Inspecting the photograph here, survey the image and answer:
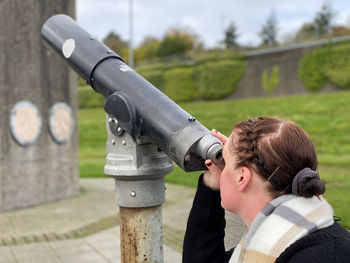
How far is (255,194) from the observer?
1355 mm

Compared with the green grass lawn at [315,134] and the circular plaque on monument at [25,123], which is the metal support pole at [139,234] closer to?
the green grass lawn at [315,134]

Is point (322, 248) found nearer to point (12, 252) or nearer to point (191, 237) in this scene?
point (191, 237)

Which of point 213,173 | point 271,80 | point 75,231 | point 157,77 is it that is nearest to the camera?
point 213,173

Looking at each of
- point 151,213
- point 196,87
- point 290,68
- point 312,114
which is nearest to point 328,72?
point 290,68

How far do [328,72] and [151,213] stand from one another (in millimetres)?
24503

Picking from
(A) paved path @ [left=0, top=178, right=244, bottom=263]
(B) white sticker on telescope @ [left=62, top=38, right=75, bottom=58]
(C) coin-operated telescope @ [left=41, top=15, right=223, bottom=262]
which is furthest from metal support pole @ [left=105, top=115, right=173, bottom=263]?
(A) paved path @ [left=0, top=178, right=244, bottom=263]

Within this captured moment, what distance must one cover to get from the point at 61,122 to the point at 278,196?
6.42 m

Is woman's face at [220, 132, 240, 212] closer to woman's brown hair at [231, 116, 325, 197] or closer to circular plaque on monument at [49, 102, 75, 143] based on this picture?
woman's brown hair at [231, 116, 325, 197]

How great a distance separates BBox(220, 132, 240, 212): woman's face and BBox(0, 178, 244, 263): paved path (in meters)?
3.09

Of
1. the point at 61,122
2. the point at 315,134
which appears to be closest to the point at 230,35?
the point at 315,134

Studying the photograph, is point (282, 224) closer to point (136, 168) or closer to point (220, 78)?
point (136, 168)

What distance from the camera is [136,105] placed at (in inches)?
65.7

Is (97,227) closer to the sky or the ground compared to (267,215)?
closer to the ground

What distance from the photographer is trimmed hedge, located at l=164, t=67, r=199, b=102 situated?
3147 cm
